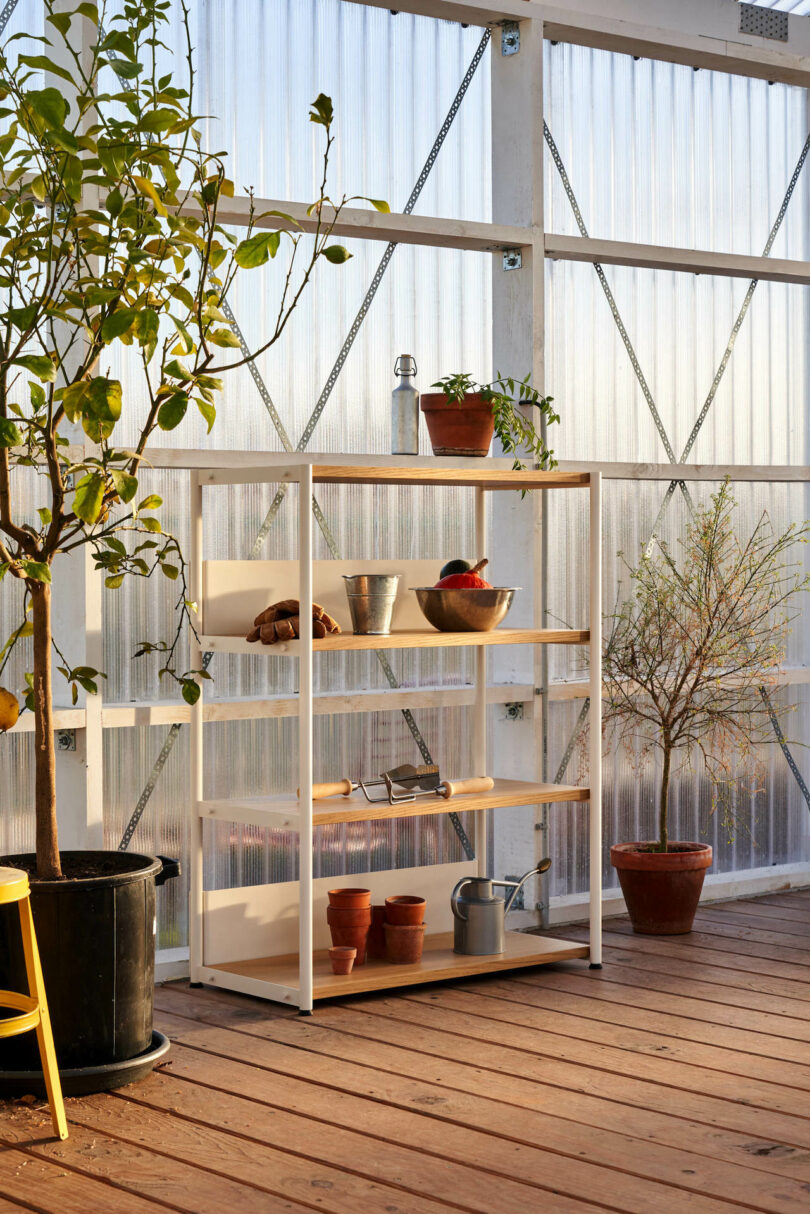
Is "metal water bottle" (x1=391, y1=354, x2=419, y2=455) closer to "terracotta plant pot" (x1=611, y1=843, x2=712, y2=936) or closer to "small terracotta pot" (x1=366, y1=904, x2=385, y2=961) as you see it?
"small terracotta pot" (x1=366, y1=904, x2=385, y2=961)

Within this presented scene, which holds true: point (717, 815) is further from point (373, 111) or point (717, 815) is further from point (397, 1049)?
point (373, 111)

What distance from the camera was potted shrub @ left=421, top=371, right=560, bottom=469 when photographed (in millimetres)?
4297

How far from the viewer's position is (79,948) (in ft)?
10.3

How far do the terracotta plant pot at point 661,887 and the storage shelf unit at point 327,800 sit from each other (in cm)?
39

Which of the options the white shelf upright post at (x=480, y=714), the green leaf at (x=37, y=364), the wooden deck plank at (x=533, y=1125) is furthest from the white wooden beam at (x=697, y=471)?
the green leaf at (x=37, y=364)

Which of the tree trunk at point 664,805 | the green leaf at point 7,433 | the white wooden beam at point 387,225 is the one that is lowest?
the tree trunk at point 664,805

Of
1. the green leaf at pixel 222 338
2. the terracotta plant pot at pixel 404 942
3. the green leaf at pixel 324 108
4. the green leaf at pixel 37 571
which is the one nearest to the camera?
the green leaf at pixel 37 571

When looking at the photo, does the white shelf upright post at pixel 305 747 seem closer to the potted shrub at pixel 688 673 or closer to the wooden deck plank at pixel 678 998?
the wooden deck plank at pixel 678 998

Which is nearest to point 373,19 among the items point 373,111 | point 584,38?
point 373,111

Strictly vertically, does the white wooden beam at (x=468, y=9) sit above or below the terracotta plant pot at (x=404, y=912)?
above

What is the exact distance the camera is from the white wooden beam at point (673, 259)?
15.4 feet

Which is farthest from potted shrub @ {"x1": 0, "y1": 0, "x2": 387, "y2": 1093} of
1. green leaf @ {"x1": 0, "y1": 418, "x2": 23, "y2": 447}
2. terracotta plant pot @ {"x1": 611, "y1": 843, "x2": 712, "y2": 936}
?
terracotta plant pot @ {"x1": 611, "y1": 843, "x2": 712, "y2": 936}

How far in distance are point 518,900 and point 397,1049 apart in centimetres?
127

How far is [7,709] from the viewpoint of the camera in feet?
11.0
